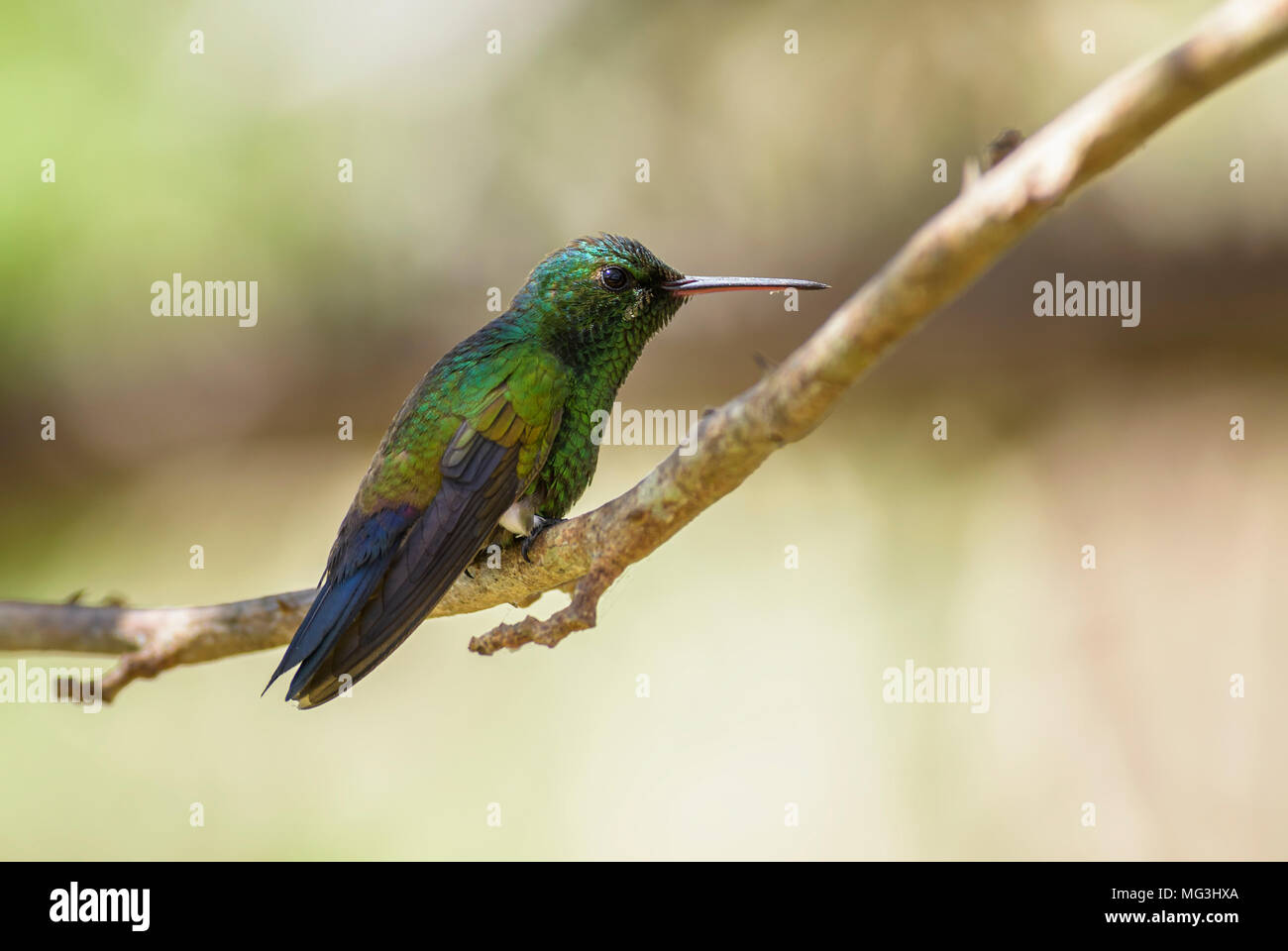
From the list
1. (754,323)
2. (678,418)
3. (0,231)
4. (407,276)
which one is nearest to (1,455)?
(0,231)

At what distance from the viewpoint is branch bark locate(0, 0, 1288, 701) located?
1.65 metres

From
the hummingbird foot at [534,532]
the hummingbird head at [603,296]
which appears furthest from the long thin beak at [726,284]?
the hummingbird foot at [534,532]

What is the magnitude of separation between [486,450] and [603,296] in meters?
0.87

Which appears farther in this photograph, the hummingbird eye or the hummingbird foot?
the hummingbird eye

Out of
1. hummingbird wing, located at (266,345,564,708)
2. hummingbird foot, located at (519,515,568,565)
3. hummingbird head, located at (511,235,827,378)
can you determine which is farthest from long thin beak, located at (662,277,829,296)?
hummingbird foot, located at (519,515,568,565)

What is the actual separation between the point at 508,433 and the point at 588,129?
3855 mm

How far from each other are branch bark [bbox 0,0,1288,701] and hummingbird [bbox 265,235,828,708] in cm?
33

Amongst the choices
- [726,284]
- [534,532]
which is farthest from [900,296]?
[726,284]

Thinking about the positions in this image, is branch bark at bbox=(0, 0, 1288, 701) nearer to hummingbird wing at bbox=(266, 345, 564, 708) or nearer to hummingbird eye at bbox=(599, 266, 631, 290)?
hummingbird wing at bbox=(266, 345, 564, 708)

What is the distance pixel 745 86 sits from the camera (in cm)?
718

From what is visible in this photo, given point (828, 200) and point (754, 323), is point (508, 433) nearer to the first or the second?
point (754, 323)

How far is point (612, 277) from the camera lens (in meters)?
4.40

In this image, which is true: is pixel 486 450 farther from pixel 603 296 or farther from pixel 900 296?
pixel 900 296

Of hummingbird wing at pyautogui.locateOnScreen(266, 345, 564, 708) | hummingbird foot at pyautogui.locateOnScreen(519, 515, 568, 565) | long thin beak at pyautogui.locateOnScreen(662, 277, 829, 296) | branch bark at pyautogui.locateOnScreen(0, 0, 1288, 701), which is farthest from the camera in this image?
long thin beak at pyautogui.locateOnScreen(662, 277, 829, 296)
